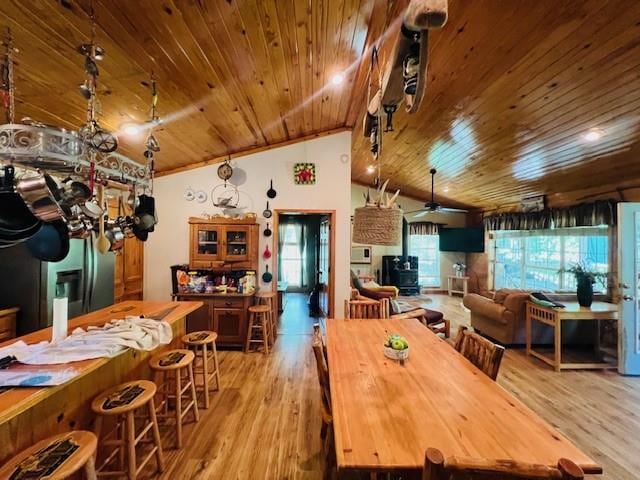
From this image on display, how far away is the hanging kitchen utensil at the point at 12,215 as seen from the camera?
154 centimetres

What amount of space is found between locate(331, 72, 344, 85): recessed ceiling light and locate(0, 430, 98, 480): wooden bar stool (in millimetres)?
3076

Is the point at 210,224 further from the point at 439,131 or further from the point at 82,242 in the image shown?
the point at 439,131

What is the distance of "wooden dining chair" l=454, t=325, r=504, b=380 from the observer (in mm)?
1788

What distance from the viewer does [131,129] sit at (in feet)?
9.93

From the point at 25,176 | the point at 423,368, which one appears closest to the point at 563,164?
the point at 423,368

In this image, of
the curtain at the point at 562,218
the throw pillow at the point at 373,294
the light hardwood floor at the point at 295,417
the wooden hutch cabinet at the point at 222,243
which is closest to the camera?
the light hardwood floor at the point at 295,417

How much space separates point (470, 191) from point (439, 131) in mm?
3283

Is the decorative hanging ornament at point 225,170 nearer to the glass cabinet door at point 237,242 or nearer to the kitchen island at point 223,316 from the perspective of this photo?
the glass cabinet door at point 237,242

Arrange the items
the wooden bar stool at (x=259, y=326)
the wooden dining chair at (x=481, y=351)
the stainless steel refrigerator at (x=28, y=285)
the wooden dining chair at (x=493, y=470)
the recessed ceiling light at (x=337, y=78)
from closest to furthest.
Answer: the wooden dining chair at (x=493, y=470), the wooden dining chair at (x=481, y=351), the stainless steel refrigerator at (x=28, y=285), the recessed ceiling light at (x=337, y=78), the wooden bar stool at (x=259, y=326)

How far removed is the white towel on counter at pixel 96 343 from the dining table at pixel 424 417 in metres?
1.17

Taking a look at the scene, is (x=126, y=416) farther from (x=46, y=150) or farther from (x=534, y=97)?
(x=534, y=97)

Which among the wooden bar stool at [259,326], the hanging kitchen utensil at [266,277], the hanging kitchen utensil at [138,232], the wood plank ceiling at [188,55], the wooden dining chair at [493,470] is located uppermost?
the wood plank ceiling at [188,55]

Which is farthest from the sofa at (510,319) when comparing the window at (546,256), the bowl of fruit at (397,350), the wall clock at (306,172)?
the wall clock at (306,172)

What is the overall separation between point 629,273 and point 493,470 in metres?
3.91
